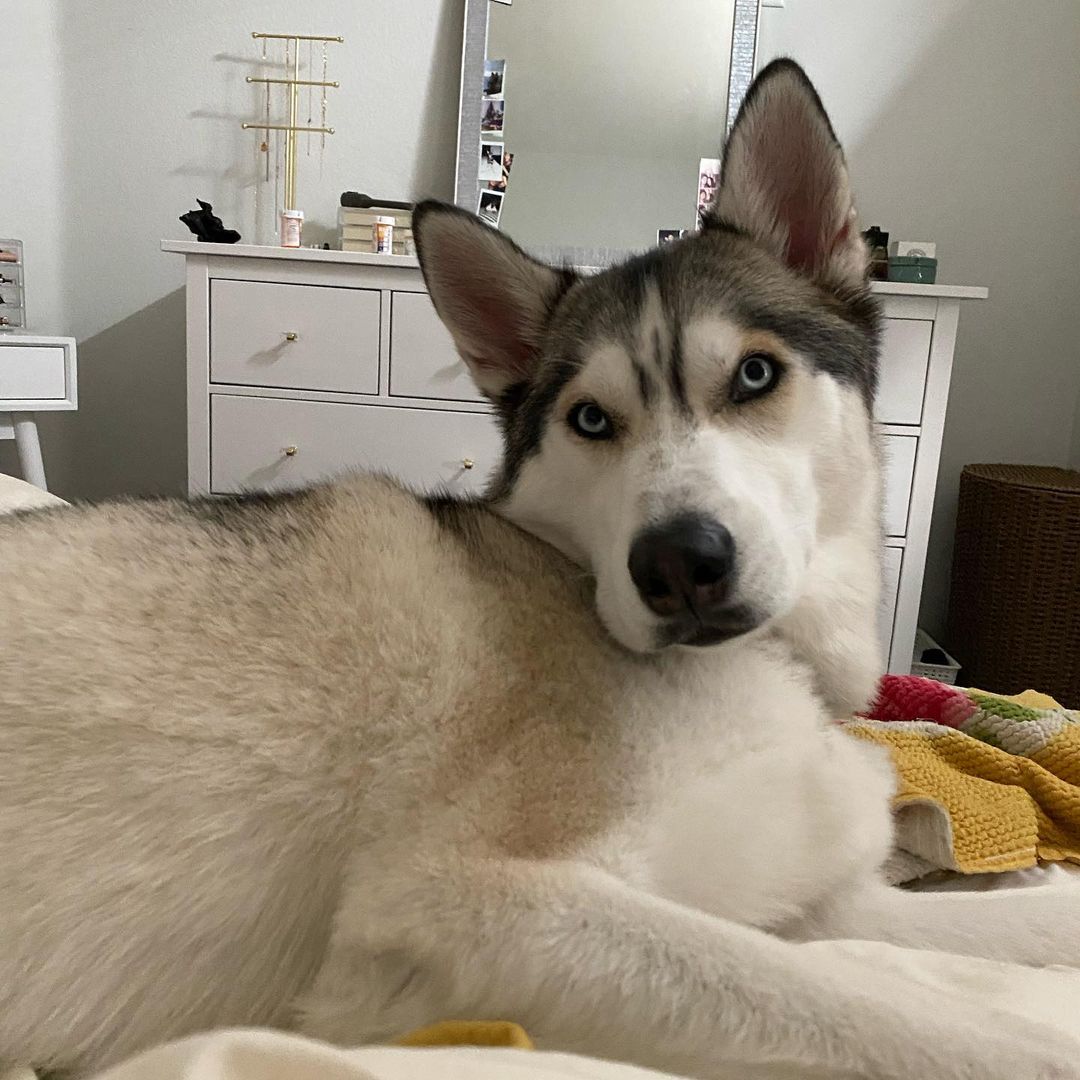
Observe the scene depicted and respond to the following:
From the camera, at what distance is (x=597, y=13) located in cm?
356

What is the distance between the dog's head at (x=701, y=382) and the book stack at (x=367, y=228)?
2.19 m

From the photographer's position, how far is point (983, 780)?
1292 millimetres

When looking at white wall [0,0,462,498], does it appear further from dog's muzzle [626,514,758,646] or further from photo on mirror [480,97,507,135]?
dog's muzzle [626,514,758,646]

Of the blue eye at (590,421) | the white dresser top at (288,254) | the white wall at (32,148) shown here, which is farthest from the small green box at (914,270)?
the white wall at (32,148)

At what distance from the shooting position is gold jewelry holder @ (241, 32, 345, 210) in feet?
12.0

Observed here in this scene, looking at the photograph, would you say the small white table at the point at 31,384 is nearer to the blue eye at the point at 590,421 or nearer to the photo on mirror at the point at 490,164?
the photo on mirror at the point at 490,164

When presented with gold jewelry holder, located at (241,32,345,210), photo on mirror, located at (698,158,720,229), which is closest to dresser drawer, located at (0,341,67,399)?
gold jewelry holder, located at (241,32,345,210)

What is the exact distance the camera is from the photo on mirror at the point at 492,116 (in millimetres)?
3605

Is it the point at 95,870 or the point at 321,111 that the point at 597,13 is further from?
the point at 95,870

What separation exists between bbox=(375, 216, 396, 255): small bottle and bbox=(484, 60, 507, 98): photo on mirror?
806 mm

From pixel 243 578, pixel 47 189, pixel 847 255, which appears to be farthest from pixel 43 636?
pixel 47 189

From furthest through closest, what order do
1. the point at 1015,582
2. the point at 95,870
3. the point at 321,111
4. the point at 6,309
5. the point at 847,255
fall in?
the point at 321,111 → the point at 6,309 → the point at 1015,582 → the point at 847,255 → the point at 95,870

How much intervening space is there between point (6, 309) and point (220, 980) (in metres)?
3.41

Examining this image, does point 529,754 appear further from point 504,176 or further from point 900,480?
point 504,176
